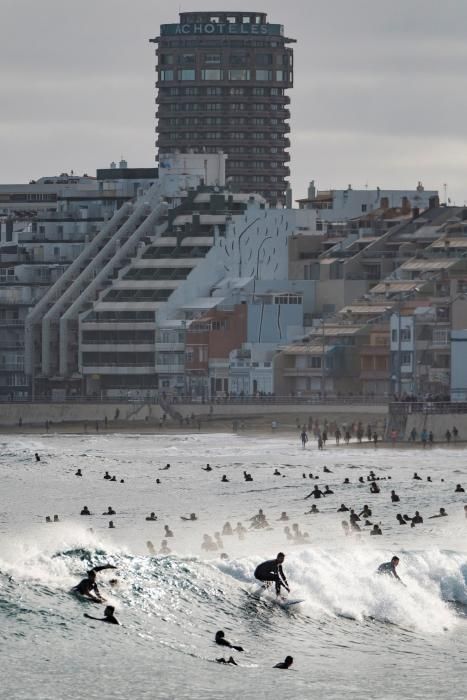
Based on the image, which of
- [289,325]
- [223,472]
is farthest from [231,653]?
[289,325]

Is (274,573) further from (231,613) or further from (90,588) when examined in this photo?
(90,588)

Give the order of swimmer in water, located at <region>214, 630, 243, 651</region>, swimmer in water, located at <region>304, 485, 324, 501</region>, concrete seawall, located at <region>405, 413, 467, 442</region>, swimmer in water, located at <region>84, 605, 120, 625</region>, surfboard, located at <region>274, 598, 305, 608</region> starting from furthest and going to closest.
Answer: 1. concrete seawall, located at <region>405, 413, 467, 442</region>
2. swimmer in water, located at <region>304, 485, 324, 501</region>
3. surfboard, located at <region>274, 598, 305, 608</region>
4. swimmer in water, located at <region>84, 605, 120, 625</region>
5. swimmer in water, located at <region>214, 630, 243, 651</region>

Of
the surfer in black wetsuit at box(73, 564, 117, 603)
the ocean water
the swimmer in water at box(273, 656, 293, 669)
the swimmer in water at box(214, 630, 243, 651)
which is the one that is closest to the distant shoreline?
the ocean water

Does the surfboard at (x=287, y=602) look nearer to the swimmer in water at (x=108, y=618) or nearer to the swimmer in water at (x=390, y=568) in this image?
the swimmer in water at (x=390, y=568)

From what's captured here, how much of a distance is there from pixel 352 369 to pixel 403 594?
106206 millimetres

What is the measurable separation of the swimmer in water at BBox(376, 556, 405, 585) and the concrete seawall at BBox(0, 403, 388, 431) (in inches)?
3241

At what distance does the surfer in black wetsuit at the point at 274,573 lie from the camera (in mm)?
61772

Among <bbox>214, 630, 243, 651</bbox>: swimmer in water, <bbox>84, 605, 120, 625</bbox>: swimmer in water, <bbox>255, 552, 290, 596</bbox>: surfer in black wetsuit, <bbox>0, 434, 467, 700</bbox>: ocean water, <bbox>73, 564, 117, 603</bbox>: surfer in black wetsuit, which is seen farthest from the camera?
<bbox>255, 552, 290, 596</bbox>: surfer in black wetsuit

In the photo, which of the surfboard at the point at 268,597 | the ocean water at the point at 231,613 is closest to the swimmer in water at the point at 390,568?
the ocean water at the point at 231,613

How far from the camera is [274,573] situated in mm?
61938

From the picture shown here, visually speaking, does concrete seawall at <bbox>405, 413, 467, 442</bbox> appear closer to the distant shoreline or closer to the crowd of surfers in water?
the distant shoreline

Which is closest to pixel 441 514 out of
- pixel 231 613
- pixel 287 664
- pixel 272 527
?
pixel 272 527

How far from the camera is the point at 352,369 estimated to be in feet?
557

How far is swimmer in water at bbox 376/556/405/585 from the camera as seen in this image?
64.6 m
